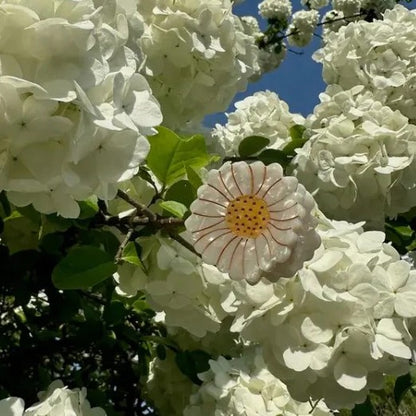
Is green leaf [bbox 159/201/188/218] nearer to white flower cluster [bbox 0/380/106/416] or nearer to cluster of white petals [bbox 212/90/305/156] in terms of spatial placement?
white flower cluster [bbox 0/380/106/416]

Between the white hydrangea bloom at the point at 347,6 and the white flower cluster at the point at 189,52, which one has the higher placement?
the white flower cluster at the point at 189,52

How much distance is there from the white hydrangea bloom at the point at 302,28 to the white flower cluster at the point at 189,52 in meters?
4.17

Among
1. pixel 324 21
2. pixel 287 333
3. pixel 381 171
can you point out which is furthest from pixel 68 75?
pixel 324 21

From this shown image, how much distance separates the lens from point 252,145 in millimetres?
1770

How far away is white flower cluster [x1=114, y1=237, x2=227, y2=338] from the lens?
1203 mm

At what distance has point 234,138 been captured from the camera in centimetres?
209

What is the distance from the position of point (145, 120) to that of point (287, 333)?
320 mm

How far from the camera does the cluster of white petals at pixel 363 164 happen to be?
1.61 metres

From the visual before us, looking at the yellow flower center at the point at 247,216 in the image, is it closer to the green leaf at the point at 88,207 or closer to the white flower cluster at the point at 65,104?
the white flower cluster at the point at 65,104

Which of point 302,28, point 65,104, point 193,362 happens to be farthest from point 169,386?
point 302,28

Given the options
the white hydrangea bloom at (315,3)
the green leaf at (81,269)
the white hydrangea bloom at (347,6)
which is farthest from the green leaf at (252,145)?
the white hydrangea bloom at (315,3)

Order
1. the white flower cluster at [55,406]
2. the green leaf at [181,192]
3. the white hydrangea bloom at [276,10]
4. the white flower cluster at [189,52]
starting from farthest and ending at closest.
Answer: the white hydrangea bloom at [276,10], the white flower cluster at [189,52], the green leaf at [181,192], the white flower cluster at [55,406]

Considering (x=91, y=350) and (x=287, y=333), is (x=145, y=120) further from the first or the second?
(x=91, y=350)

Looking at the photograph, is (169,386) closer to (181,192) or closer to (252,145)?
(252,145)
